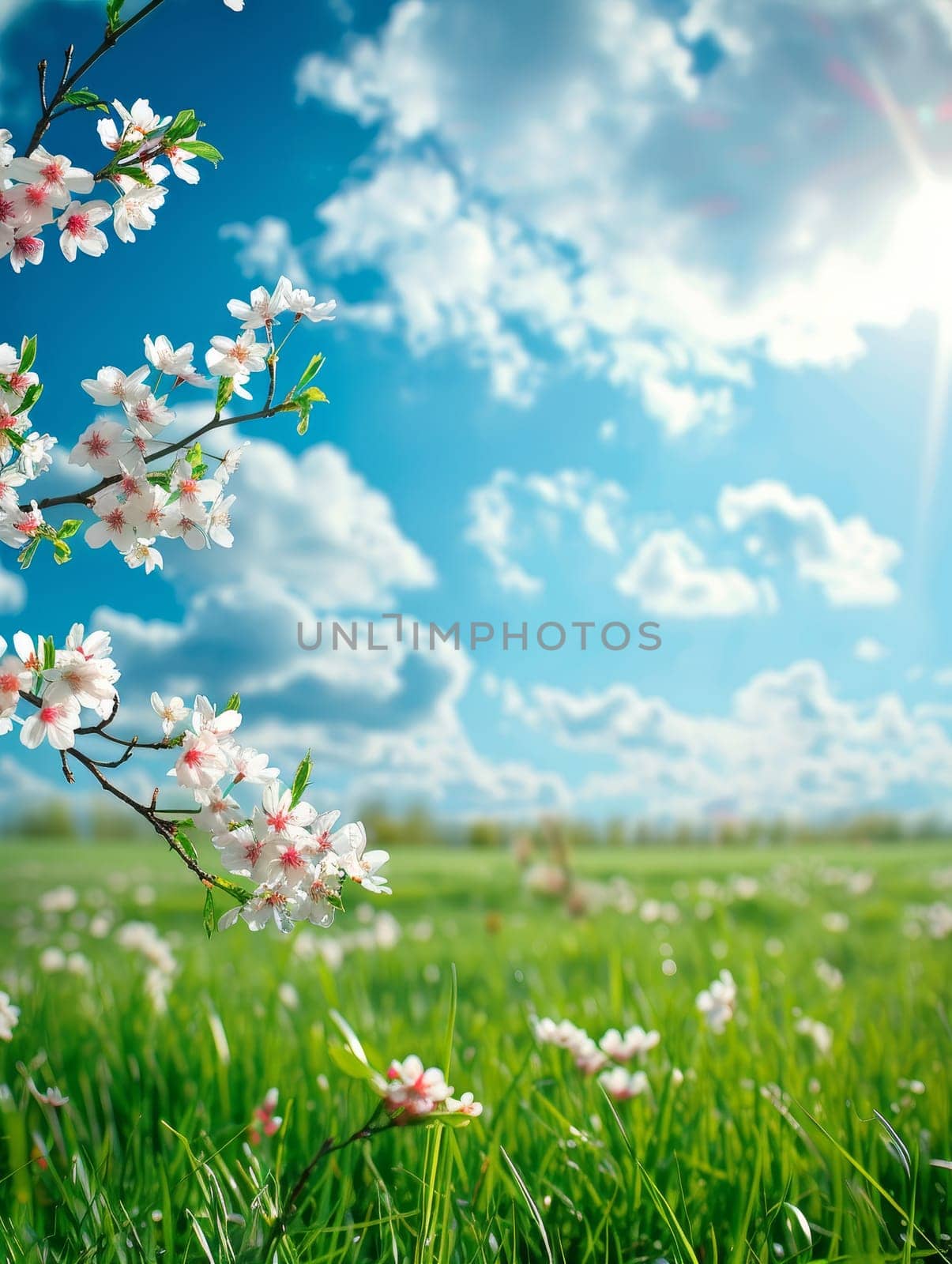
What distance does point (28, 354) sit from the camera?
1868 mm

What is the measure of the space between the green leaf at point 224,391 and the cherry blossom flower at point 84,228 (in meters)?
0.36

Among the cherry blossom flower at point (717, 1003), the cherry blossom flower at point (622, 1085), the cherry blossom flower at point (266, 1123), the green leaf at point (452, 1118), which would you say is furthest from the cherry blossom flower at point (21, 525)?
the cherry blossom flower at point (717, 1003)

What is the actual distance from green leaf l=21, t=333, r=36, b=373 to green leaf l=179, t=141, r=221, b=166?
50cm

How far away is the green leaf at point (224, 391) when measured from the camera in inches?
78.0

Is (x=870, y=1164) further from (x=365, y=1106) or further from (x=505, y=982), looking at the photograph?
(x=505, y=982)

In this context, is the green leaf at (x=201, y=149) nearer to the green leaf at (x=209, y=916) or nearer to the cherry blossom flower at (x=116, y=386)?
the cherry blossom flower at (x=116, y=386)

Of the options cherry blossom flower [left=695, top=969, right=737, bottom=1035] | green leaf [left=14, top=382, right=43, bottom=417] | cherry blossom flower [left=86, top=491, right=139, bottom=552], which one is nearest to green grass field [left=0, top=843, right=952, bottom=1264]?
cherry blossom flower [left=695, top=969, right=737, bottom=1035]

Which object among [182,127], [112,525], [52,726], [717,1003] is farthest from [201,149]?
[717,1003]

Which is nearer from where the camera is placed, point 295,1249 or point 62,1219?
point 295,1249

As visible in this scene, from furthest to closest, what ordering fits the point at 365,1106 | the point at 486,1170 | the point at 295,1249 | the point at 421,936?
the point at 421,936, the point at 365,1106, the point at 486,1170, the point at 295,1249

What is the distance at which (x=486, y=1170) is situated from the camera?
2.06 m

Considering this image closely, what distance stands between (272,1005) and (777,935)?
17.9 feet

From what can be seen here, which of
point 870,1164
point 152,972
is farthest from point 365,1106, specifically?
point 152,972

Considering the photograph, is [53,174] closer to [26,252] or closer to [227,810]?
[26,252]
